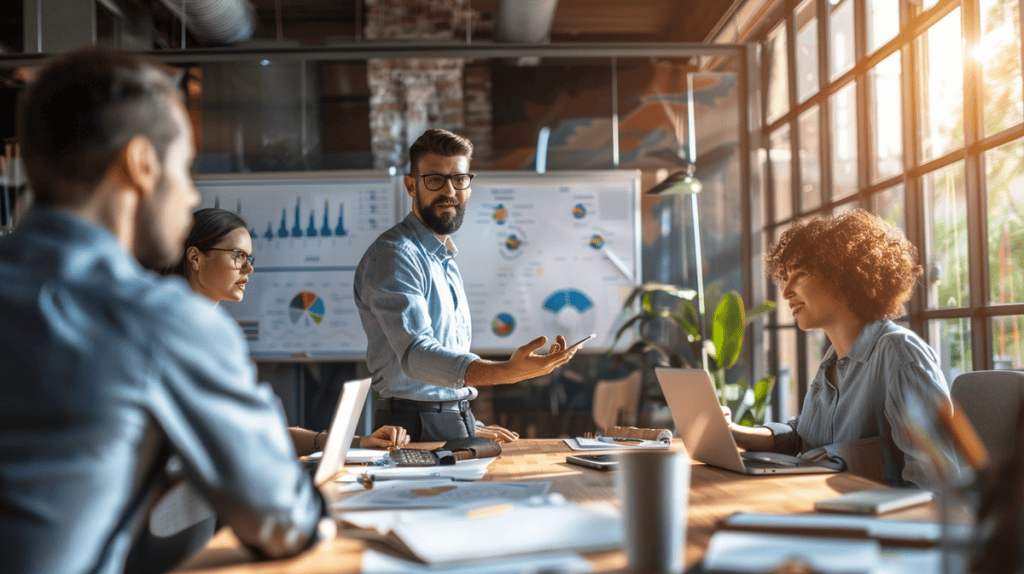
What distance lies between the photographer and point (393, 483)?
1.42m

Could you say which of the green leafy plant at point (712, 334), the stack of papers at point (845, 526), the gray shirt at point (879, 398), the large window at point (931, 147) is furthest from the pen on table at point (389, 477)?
the green leafy plant at point (712, 334)

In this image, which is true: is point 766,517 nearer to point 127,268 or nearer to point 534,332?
point 127,268

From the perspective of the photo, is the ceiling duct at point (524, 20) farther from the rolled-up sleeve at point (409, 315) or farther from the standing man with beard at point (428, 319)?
the rolled-up sleeve at point (409, 315)

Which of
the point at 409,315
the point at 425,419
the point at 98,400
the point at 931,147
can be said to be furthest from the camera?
the point at 931,147

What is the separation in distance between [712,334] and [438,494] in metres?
2.91

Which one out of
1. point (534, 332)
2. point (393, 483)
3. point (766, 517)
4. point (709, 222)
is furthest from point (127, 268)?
point (709, 222)

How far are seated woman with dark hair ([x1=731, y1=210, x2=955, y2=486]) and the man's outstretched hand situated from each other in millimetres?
496

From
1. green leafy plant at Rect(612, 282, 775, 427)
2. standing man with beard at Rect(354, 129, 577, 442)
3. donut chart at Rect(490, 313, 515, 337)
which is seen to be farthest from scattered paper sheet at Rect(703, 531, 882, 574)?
donut chart at Rect(490, 313, 515, 337)

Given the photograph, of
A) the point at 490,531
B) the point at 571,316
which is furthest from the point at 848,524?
the point at 571,316

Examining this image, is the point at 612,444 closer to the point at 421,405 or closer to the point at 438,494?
the point at 421,405

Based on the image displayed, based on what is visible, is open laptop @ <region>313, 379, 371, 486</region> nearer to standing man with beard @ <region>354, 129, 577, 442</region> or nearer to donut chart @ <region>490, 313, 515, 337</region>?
standing man with beard @ <region>354, 129, 577, 442</region>

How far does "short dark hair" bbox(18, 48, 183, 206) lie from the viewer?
0.84m

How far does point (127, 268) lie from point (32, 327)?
111 millimetres

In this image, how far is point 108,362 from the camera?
77 cm
